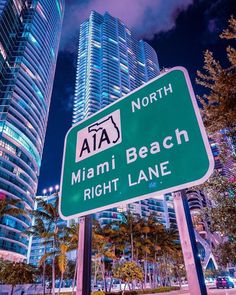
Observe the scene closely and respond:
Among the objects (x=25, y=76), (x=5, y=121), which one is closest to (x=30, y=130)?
(x=5, y=121)

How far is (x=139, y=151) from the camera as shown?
176 centimetres

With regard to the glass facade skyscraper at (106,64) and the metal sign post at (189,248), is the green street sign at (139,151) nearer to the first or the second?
the metal sign post at (189,248)

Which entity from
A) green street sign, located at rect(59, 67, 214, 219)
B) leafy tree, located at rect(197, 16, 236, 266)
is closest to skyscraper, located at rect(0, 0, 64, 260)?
leafy tree, located at rect(197, 16, 236, 266)

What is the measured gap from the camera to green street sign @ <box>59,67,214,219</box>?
4.94ft

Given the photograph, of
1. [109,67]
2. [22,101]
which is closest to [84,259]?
[22,101]

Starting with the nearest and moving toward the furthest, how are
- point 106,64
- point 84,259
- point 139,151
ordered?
1. point 139,151
2. point 84,259
3. point 106,64

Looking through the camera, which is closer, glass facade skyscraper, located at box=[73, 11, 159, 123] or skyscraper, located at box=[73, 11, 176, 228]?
skyscraper, located at box=[73, 11, 176, 228]

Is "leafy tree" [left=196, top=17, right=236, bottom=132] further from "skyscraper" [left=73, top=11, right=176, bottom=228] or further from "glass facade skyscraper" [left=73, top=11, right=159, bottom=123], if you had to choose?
"glass facade skyscraper" [left=73, top=11, right=159, bottom=123]

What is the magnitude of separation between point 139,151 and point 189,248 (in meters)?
0.71

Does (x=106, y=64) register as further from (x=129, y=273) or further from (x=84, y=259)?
(x=84, y=259)

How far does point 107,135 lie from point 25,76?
83.6 meters

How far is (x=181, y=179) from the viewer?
1.47 meters

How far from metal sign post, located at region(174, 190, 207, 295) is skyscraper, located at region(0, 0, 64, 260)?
60889 mm

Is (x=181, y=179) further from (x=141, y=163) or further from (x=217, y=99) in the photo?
(x=217, y=99)
